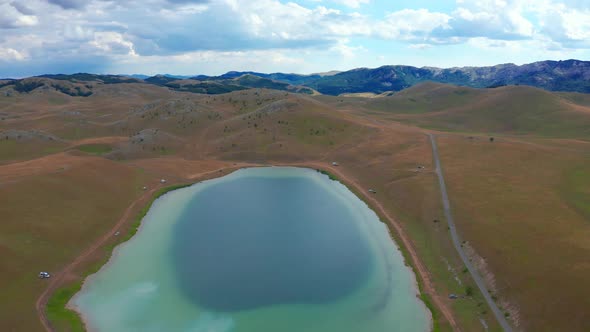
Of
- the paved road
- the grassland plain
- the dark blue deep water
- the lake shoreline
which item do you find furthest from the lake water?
the paved road

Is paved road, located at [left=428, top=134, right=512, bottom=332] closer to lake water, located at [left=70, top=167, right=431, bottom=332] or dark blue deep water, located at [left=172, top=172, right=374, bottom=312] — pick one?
lake water, located at [left=70, top=167, right=431, bottom=332]

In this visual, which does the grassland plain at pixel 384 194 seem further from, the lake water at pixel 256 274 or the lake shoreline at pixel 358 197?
the lake water at pixel 256 274

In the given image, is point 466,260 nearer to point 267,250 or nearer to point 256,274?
point 267,250

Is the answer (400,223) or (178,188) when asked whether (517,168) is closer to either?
(400,223)

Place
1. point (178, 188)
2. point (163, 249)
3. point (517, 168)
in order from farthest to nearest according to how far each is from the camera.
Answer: point (178, 188) → point (517, 168) → point (163, 249)

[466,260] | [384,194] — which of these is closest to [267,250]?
[466,260]

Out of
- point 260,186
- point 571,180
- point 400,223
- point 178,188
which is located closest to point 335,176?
point 260,186
